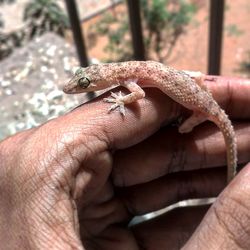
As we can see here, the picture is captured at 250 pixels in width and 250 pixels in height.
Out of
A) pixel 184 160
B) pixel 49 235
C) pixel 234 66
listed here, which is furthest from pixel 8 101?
pixel 234 66

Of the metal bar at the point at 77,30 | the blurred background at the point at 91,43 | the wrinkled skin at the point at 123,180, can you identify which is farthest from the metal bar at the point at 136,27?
the wrinkled skin at the point at 123,180

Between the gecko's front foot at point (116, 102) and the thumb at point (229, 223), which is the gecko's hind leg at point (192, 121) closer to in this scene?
the gecko's front foot at point (116, 102)

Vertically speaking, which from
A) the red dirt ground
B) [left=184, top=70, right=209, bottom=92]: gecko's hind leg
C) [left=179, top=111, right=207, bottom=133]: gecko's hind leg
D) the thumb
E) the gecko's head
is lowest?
the red dirt ground

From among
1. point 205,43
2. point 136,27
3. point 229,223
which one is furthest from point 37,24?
point 229,223

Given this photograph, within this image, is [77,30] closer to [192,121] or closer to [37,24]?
[192,121]

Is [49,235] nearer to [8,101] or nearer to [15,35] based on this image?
[8,101]

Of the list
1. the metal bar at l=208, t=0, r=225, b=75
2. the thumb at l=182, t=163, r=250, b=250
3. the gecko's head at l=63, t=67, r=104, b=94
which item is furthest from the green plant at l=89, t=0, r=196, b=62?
the thumb at l=182, t=163, r=250, b=250

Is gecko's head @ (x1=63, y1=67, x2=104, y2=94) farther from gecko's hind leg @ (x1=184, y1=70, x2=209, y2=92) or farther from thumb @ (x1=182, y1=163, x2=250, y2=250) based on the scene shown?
thumb @ (x1=182, y1=163, x2=250, y2=250)
